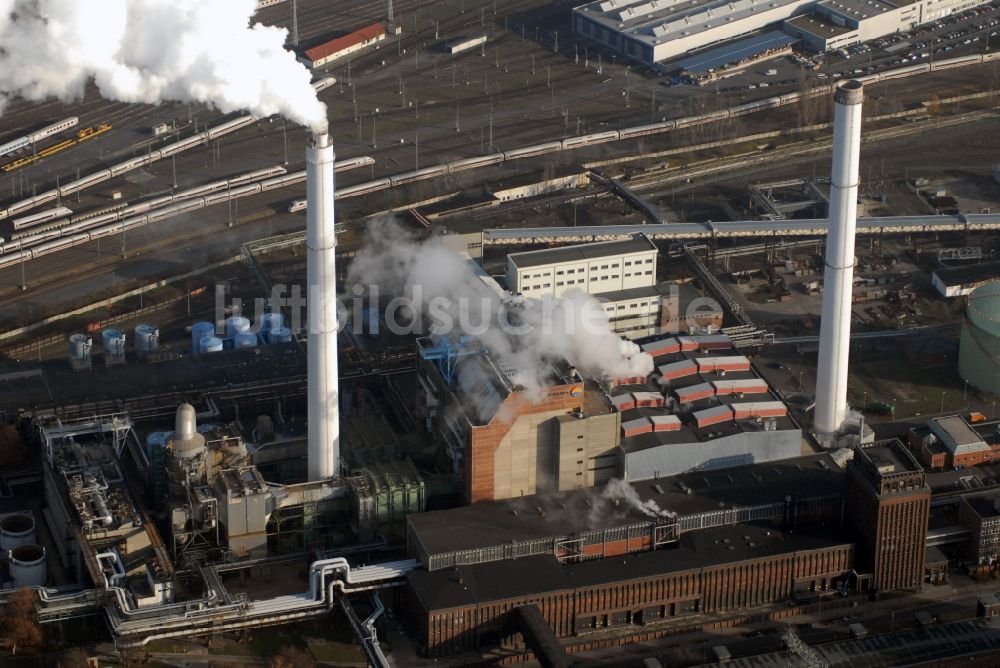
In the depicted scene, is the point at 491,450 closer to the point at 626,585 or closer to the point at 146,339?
the point at 626,585

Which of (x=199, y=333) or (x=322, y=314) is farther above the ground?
(x=322, y=314)

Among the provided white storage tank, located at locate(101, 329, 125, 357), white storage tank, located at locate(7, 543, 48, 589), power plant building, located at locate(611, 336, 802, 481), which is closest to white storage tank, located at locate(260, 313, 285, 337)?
white storage tank, located at locate(101, 329, 125, 357)

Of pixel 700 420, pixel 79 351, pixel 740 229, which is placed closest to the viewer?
pixel 700 420

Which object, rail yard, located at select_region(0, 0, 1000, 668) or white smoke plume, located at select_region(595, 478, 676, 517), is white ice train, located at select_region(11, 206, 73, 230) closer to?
Answer: rail yard, located at select_region(0, 0, 1000, 668)

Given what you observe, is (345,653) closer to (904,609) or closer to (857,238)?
(904,609)

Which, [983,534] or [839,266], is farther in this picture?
[839,266]

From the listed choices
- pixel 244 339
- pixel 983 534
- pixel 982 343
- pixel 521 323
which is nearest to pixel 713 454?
pixel 521 323

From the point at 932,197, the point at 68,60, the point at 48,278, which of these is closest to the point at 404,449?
the point at 68,60

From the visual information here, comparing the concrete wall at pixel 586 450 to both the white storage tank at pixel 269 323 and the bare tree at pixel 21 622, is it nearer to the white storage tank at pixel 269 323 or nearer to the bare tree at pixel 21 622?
the white storage tank at pixel 269 323
